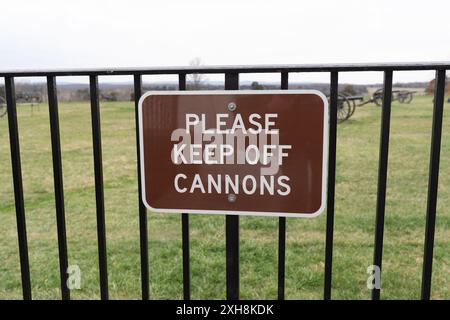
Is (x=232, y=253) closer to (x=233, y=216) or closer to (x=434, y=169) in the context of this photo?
(x=233, y=216)

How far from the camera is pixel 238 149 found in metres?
1.60

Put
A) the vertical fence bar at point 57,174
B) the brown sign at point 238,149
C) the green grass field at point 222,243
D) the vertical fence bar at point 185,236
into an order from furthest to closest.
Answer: the green grass field at point 222,243
the vertical fence bar at point 57,174
the vertical fence bar at point 185,236
the brown sign at point 238,149

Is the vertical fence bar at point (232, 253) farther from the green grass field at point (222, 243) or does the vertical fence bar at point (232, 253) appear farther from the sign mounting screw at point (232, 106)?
the green grass field at point (222, 243)

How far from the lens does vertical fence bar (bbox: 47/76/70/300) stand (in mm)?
1774

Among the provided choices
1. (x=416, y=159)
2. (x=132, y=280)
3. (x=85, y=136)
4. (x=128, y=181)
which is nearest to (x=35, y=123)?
(x=85, y=136)

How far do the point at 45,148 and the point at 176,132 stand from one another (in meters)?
8.24

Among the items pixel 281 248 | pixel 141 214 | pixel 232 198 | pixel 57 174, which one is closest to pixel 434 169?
pixel 281 248

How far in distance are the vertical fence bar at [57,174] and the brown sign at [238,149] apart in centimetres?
39

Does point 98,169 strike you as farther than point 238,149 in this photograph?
Yes

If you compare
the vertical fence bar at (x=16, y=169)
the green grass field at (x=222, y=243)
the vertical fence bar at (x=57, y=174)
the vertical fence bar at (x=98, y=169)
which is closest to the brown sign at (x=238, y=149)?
the vertical fence bar at (x=98, y=169)

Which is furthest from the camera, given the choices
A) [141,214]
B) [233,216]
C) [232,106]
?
[141,214]

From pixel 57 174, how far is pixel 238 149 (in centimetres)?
80

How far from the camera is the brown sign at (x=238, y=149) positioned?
1.56 m

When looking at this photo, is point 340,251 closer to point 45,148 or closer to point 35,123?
point 45,148
